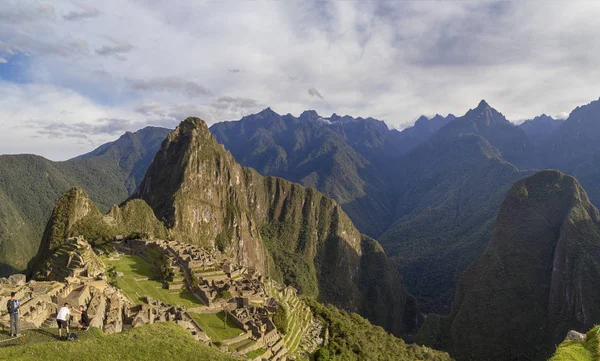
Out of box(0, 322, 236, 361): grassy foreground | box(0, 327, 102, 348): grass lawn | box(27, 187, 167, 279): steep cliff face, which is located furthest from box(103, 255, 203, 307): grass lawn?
box(27, 187, 167, 279): steep cliff face

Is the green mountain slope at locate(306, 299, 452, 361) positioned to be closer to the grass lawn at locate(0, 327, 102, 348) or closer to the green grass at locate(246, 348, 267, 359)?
the green grass at locate(246, 348, 267, 359)

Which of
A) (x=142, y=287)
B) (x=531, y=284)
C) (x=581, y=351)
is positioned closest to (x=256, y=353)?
(x=142, y=287)

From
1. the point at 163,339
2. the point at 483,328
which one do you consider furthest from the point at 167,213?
the point at 163,339

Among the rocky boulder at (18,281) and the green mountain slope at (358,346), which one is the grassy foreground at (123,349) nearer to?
the rocky boulder at (18,281)

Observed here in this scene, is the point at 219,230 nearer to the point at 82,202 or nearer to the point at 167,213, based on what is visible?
the point at 167,213

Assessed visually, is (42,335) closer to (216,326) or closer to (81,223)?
(216,326)

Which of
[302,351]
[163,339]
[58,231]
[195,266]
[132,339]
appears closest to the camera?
[132,339]
